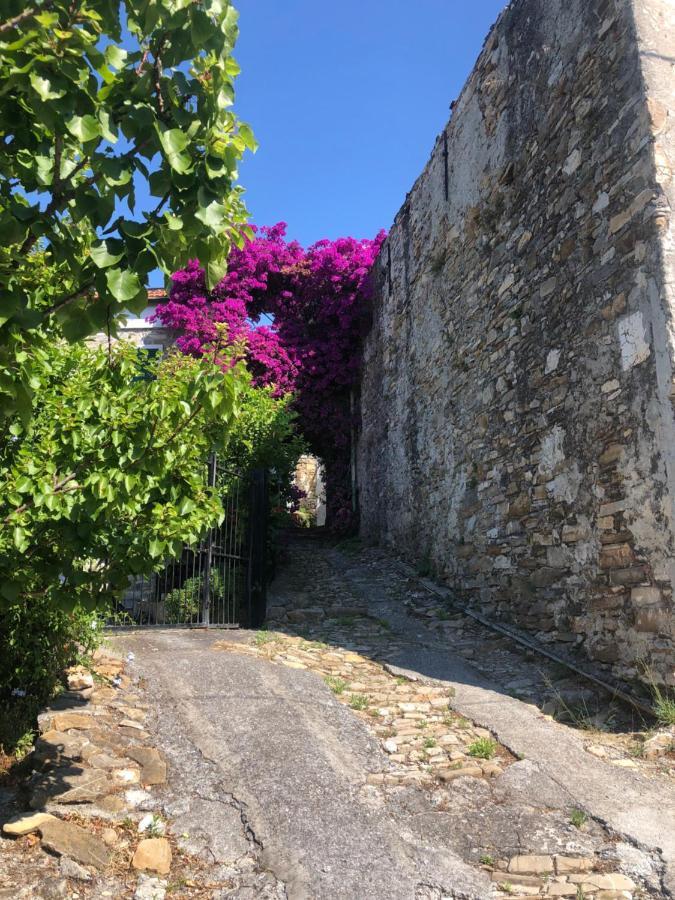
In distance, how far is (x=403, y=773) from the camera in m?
3.71

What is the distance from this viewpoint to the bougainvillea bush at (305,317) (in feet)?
38.8

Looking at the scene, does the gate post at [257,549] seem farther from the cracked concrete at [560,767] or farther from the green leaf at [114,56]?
the green leaf at [114,56]

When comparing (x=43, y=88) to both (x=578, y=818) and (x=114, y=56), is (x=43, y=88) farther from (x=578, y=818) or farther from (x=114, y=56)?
(x=578, y=818)

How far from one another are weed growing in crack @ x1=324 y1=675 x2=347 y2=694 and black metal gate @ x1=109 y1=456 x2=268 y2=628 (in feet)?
5.72

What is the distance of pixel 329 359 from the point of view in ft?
40.4

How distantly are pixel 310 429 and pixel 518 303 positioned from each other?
21.8 feet

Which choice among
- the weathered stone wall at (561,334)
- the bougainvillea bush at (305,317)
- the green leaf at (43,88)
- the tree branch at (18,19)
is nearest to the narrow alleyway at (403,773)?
the weathered stone wall at (561,334)

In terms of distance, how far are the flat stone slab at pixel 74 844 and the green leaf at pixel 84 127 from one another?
2671 mm

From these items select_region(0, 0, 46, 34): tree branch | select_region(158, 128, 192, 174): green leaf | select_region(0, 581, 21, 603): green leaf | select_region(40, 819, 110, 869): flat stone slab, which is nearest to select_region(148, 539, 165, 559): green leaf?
select_region(0, 581, 21, 603): green leaf

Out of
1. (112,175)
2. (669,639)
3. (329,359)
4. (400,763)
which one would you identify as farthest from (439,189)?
(112,175)

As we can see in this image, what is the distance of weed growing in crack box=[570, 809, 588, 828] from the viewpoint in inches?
123

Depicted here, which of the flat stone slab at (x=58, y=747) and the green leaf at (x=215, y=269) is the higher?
the green leaf at (x=215, y=269)

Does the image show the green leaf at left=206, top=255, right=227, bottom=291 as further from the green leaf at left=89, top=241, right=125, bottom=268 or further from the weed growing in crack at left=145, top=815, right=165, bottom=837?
the weed growing in crack at left=145, top=815, right=165, bottom=837

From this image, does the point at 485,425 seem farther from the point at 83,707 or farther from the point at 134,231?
the point at 134,231
